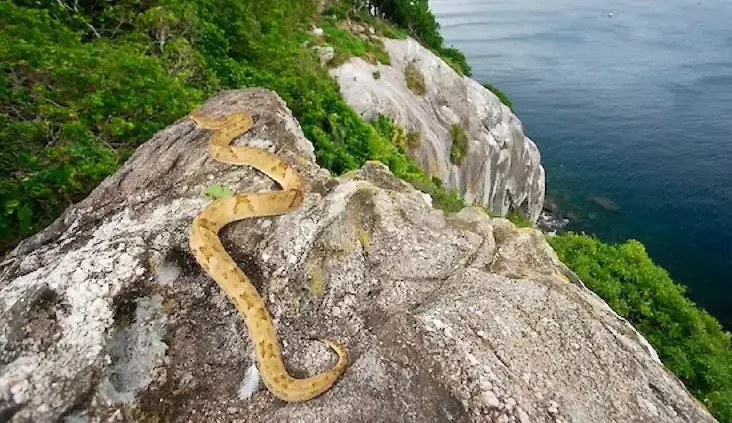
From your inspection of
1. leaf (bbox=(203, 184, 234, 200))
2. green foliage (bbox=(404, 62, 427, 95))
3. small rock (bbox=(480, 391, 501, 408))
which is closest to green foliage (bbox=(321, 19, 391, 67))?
green foliage (bbox=(404, 62, 427, 95))

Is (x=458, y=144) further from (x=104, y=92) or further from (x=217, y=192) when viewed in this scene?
(x=217, y=192)

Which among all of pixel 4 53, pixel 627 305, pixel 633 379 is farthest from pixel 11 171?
pixel 627 305

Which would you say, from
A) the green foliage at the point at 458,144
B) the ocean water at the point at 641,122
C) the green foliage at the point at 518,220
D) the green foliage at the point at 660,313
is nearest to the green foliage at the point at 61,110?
the green foliage at the point at 660,313

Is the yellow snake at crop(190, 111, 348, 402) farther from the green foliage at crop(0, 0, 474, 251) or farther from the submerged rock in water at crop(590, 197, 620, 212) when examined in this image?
the submerged rock in water at crop(590, 197, 620, 212)

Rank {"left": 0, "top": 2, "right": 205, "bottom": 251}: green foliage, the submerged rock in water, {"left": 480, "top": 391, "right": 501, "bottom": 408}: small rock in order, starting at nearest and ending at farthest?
{"left": 480, "top": 391, "right": 501, "bottom": 408}: small rock
{"left": 0, "top": 2, "right": 205, "bottom": 251}: green foliage
the submerged rock in water

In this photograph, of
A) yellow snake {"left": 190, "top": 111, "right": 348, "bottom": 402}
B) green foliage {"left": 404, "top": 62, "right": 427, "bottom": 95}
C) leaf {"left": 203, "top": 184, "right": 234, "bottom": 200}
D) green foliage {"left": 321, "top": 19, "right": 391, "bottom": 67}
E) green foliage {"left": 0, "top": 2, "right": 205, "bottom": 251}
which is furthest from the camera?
green foliage {"left": 404, "top": 62, "right": 427, "bottom": 95}

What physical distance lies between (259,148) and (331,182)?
131cm

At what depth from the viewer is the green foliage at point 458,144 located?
2810 cm

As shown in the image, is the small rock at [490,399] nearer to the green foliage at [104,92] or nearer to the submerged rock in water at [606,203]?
the green foliage at [104,92]

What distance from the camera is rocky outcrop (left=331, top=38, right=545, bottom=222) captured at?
969 inches

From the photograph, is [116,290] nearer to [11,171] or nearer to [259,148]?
[259,148]

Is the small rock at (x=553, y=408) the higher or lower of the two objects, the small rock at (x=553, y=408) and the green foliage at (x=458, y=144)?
the higher

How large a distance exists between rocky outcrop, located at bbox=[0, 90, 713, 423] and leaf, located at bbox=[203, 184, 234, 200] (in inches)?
5.0

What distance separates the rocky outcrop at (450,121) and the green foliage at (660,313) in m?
7.59
